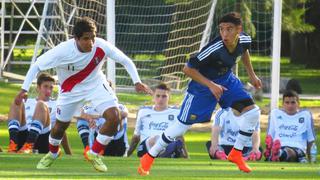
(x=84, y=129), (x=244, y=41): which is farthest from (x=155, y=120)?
(x=244, y=41)

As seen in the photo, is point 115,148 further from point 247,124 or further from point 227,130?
point 247,124

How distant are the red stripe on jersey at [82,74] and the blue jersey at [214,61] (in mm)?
1131

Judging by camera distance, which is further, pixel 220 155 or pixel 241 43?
pixel 220 155

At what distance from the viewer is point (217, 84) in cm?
1160

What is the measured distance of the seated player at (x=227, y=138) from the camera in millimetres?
15492

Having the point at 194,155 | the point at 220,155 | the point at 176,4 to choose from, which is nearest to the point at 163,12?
the point at 176,4

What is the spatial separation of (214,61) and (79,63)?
5.28 ft

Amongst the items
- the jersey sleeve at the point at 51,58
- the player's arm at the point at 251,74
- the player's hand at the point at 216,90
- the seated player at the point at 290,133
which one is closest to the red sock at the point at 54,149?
the jersey sleeve at the point at 51,58

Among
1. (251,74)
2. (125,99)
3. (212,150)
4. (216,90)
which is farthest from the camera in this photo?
(125,99)

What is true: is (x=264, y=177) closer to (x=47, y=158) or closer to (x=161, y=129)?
(x=47, y=158)

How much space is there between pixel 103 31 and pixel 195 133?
5187mm

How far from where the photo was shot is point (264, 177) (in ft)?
37.7

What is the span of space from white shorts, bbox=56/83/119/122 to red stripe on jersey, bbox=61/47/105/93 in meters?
0.09

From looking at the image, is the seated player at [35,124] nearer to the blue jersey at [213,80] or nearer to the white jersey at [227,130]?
the white jersey at [227,130]
